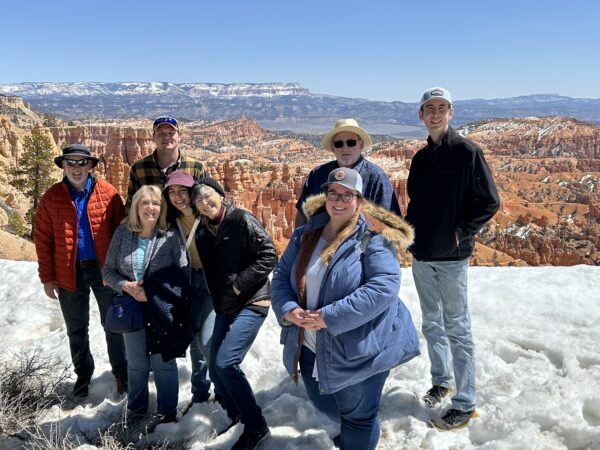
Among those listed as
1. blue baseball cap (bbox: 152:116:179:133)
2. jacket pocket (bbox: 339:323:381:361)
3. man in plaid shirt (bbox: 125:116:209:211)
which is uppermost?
blue baseball cap (bbox: 152:116:179:133)

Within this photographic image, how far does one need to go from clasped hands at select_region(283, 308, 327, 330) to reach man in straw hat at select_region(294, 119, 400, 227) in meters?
0.98

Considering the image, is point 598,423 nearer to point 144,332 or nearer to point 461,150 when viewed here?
point 461,150

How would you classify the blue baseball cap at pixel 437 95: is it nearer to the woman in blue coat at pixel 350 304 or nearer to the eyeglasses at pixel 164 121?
the woman in blue coat at pixel 350 304

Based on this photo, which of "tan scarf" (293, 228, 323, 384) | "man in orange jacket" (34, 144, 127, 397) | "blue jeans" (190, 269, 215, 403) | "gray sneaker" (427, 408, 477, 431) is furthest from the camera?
"man in orange jacket" (34, 144, 127, 397)

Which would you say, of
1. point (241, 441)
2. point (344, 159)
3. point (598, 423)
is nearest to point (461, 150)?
point (344, 159)

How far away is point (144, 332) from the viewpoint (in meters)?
3.43

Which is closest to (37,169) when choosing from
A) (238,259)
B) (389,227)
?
(238,259)

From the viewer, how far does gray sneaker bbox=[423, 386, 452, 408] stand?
3.59 m

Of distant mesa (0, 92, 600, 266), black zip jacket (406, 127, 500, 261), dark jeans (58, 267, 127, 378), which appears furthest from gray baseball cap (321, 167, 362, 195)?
distant mesa (0, 92, 600, 266)

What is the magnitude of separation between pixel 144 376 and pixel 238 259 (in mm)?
1176

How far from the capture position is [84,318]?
4094 millimetres

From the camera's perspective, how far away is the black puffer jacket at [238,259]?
319 centimetres

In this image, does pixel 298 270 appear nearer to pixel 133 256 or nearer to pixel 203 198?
pixel 203 198

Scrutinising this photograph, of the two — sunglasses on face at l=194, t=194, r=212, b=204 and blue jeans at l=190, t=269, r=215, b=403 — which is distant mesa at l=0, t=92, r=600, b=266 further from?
sunglasses on face at l=194, t=194, r=212, b=204
